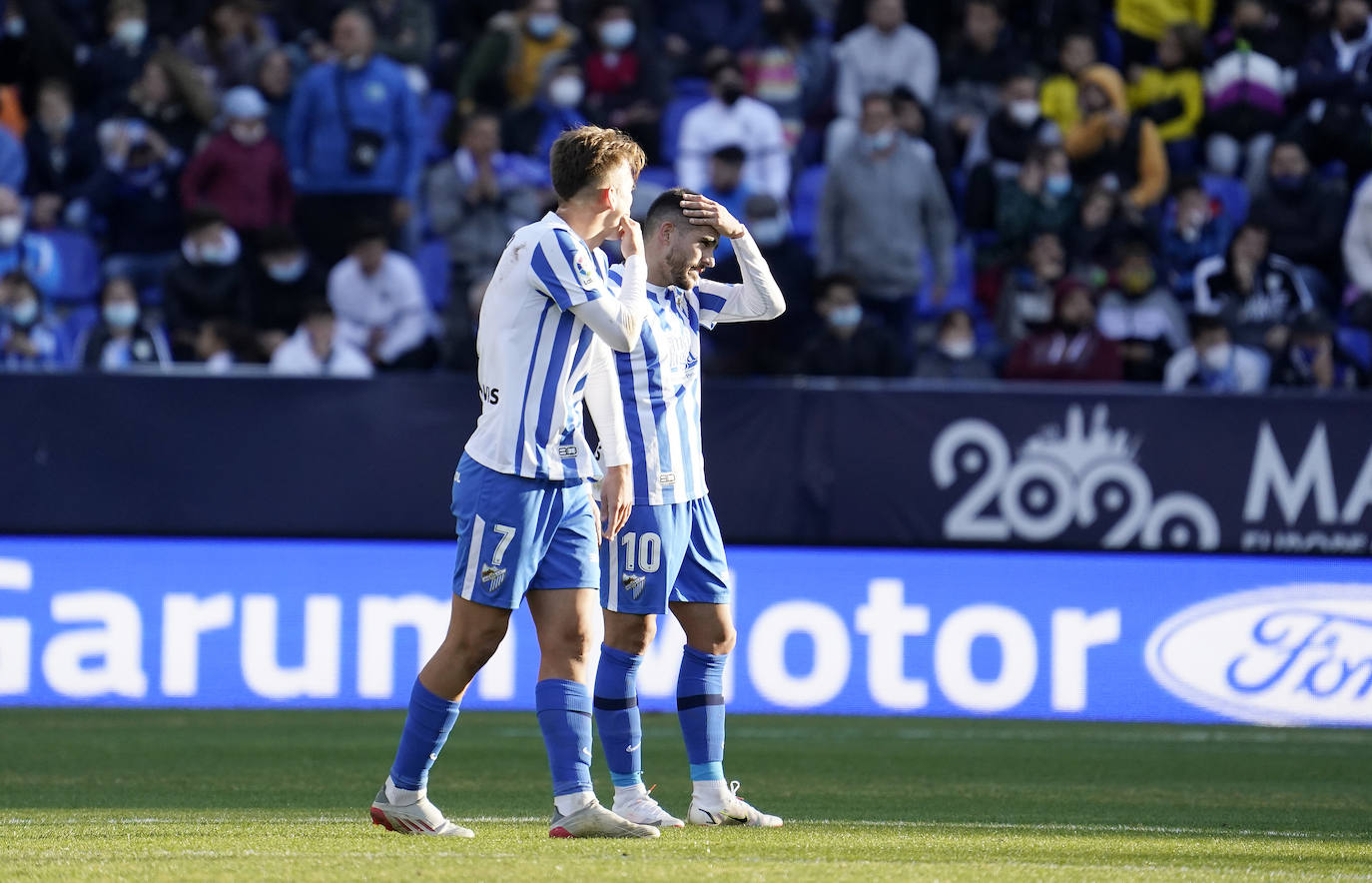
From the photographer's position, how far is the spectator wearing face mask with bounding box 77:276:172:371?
499 inches

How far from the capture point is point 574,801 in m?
5.61

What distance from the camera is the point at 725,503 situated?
441 inches

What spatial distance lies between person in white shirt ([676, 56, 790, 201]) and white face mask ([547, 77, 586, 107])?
A: 0.99m

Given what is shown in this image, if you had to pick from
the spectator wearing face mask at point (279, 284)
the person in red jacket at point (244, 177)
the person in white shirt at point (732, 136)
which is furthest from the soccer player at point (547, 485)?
the person in red jacket at point (244, 177)

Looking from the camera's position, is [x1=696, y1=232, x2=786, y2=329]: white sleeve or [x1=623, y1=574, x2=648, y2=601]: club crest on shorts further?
[x1=696, y1=232, x2=786, y2=329]: white sleeve

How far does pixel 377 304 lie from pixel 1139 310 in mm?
5075

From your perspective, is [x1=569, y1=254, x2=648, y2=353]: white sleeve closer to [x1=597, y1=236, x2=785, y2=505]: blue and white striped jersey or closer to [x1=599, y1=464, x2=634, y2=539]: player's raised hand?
[x1=599, y1=464, x2=634, y2=539]: player's raised hand

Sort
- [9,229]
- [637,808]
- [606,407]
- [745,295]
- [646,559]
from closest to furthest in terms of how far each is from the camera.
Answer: [606,407] < [637,808] < [646,559] < [745,295] < [9,229]

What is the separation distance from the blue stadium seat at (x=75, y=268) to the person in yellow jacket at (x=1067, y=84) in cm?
706

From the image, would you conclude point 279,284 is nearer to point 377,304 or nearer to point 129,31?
point 377,304

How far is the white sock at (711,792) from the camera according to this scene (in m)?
6.31

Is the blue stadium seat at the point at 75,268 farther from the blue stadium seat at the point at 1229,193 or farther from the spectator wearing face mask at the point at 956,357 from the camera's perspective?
the blue stadium seat at the point at 1229,193

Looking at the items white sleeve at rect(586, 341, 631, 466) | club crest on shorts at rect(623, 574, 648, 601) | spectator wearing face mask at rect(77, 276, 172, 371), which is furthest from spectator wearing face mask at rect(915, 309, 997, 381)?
white sleeve at rect(586, 341, 631, 466)

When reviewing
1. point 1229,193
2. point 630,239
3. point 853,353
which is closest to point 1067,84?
point 1229,193
